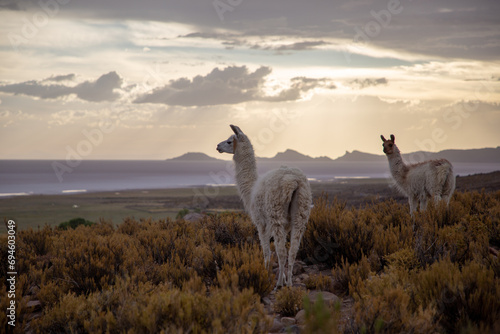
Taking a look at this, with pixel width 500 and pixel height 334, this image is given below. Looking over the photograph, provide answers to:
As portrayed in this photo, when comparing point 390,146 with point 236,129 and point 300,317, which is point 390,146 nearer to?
point 236,129

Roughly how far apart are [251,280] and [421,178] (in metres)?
6.51

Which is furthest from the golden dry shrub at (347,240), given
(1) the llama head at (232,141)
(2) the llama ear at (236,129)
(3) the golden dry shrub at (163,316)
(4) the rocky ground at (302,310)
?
(3) the golden dry shrub at (163,316)

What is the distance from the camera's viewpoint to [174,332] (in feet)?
11.1

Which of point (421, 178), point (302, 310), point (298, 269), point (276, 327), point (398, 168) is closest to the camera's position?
point (276, 327)

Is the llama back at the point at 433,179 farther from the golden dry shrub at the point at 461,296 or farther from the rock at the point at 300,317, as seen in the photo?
the rock at the point at 300,317

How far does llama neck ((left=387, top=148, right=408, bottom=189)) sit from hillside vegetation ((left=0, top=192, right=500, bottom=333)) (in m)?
1.34

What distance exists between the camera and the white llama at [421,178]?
9453 mm

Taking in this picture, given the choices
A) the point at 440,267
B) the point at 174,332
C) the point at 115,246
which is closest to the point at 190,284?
the point at 174,332

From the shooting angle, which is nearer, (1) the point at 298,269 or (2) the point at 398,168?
(1) the point at 298,269

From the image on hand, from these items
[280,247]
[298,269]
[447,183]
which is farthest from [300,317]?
[447,183]

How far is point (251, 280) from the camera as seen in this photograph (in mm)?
5258

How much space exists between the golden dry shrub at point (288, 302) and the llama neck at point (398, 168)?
6.67 meters

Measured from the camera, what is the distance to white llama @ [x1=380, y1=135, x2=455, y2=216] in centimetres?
945

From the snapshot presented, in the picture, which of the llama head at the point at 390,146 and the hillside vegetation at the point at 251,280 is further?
the llama head at the point at 390,146
